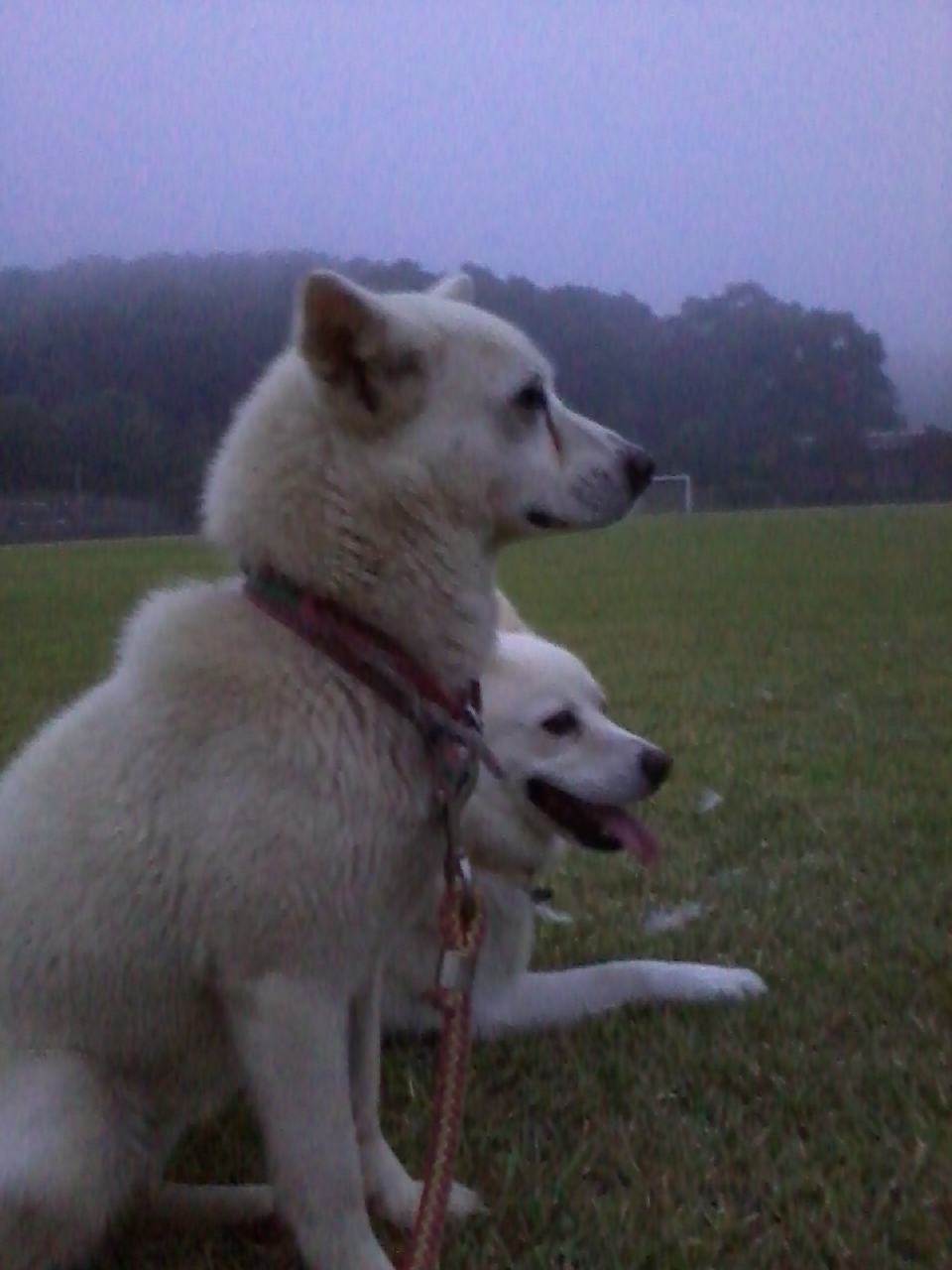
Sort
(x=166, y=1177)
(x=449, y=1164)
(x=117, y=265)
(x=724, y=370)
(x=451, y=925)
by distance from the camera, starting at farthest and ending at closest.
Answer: (x=724, y=370) → (x=117, y=265) → (x=166, y=1177) → (x=451, y=925) → (x=449, y=1164)

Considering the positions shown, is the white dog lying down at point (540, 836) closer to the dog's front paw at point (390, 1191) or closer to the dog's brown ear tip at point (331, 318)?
the dog's front paw at point (390, 1191)

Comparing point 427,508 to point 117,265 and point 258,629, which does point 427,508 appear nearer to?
point 258,629

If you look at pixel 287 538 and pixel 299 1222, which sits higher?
pixel 287 538

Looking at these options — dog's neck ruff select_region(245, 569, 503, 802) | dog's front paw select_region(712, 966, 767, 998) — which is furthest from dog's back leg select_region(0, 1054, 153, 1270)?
dog's front paw select_region(712, 966, 767, 998)

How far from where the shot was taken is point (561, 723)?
2.56m

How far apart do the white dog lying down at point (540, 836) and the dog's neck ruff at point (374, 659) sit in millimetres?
776

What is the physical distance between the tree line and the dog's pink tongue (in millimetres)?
792

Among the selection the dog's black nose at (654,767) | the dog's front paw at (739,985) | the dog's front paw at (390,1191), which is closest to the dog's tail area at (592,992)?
the dog's front paw at (739,985)

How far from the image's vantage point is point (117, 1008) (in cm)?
159

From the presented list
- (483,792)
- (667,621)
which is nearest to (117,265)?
(667,621)

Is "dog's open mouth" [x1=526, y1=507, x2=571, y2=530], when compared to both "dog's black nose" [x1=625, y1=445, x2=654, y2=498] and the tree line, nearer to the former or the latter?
"dog's black nose" [x1=625, y1=445, x2=654, y2=498]

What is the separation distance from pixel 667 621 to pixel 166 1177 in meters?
6.84

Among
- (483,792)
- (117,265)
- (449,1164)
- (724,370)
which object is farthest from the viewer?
(724,370)

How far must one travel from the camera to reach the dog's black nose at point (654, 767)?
2.50 metres
